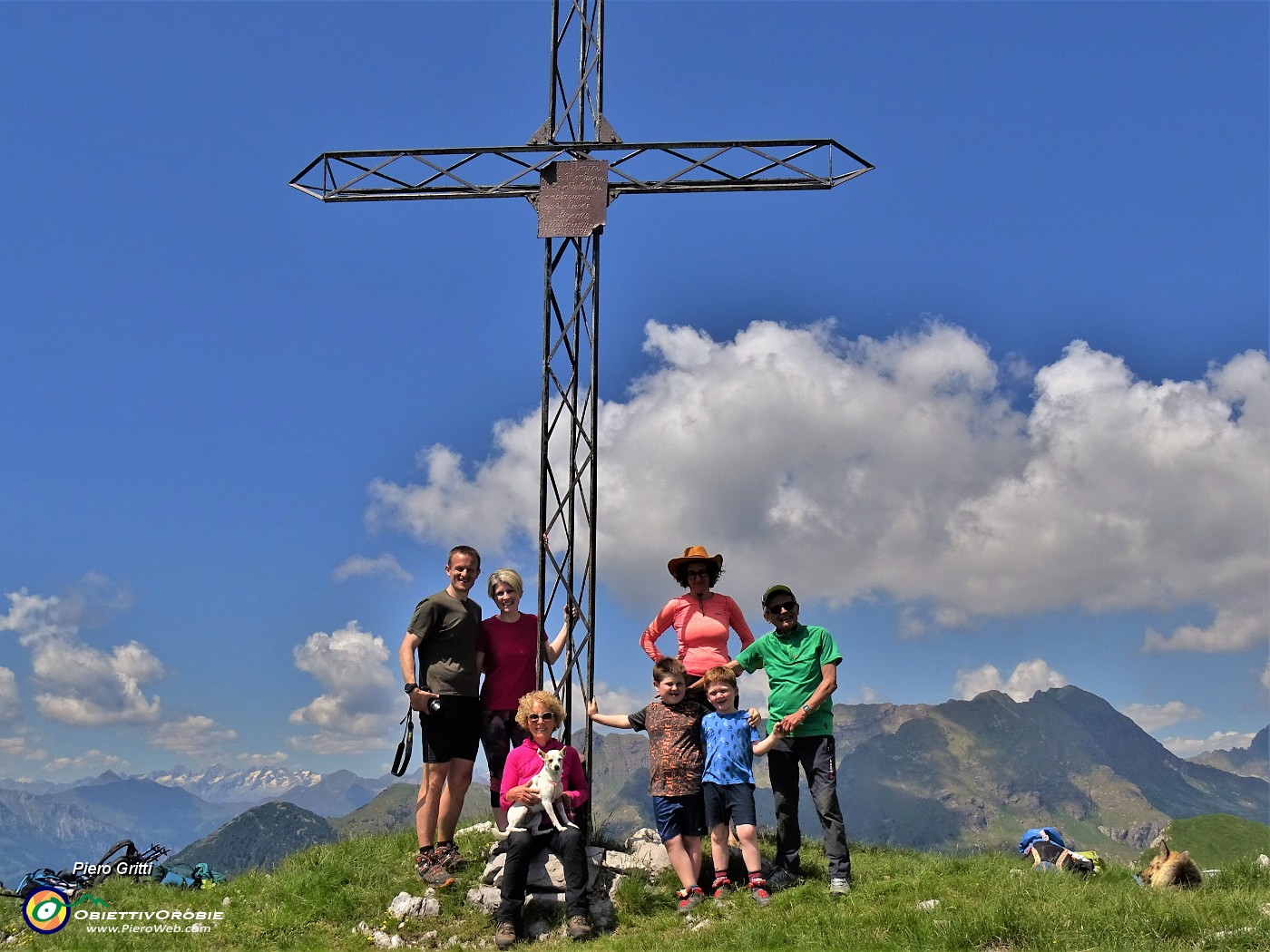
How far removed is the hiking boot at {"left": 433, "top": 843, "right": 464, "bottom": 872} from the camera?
997cm

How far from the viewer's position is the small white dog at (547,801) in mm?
8836

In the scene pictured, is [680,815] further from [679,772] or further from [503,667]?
[503,667]

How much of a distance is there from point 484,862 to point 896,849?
505 cm

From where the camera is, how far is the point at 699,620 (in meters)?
9.81

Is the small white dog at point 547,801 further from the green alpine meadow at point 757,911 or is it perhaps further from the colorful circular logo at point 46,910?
the colorful circular logo at point 46,910

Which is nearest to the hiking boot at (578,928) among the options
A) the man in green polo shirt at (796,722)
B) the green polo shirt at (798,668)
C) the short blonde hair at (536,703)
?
the short blonde hair at (536,703)

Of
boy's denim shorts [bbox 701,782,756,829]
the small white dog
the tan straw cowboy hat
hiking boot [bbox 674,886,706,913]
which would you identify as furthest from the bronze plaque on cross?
hiking boot [bbox 674,886,706,913]

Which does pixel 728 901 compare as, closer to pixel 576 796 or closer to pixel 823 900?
pixel 823 900

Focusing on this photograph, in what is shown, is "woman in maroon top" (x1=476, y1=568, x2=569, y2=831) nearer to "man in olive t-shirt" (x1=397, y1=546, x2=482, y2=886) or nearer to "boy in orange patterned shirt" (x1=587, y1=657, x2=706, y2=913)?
"man in olive t-shirt" (x1=397, y1=546, x2=482, y2=886)

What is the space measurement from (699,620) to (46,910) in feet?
22.8

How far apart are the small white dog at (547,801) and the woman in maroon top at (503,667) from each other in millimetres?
786

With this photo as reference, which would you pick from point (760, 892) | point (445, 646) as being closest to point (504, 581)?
point (445, 646)

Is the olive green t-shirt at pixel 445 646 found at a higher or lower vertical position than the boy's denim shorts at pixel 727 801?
higher

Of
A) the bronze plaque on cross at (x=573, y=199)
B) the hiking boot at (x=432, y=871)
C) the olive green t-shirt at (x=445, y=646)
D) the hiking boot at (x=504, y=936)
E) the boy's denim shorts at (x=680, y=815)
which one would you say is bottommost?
the hiking boot at (x=504, y=936)
